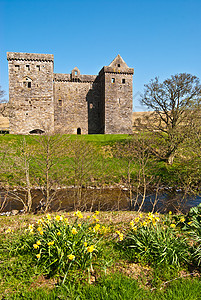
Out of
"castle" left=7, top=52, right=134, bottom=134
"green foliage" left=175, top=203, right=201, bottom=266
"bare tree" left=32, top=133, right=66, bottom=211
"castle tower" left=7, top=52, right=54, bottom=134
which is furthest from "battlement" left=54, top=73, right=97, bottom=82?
"green foliage" left=175, top=203, right=201, bottom=266

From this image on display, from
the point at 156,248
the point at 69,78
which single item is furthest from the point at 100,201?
the point at 69,78

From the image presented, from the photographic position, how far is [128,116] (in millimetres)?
32688

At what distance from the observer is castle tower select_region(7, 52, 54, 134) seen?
95.8 ft

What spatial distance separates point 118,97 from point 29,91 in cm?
1333

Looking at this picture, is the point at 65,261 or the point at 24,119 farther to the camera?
the point at 24,119

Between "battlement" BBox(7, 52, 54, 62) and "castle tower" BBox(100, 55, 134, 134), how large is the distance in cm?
830

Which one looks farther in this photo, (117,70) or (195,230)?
(117,70)

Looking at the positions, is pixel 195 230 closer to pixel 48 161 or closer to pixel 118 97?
pixel 48 161

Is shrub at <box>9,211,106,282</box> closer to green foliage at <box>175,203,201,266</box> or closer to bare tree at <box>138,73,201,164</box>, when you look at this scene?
green foliage at <box>175,203,201,266</box>

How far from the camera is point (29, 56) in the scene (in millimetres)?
29078

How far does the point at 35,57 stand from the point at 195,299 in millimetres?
32152

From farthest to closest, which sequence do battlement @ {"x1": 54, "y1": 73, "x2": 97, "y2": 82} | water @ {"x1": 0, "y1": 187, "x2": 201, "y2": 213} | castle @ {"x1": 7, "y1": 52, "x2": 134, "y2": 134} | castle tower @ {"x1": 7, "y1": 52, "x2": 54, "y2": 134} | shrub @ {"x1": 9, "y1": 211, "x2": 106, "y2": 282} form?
1. battlement @ {"x1": 54, "y1": 73, "x2": 97, "y2": 82}
2. castle @ {"x1": 7, "y1": 52, "x2": 134, "y2": 134}
3. castle tower @ {"x1": 7, "y1": 52, "x2": 54, "y2": 134}
4. water @ {"x1": 0, "y1": 187, "x2": 201, "y2": 213}
5. shrub @ {"x1": 9, "y1": 211, "x2": 106, "y2": 282}

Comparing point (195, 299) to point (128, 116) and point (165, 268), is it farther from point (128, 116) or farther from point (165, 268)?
point (128, 116)

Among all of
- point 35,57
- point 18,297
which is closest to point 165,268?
point 18,297
